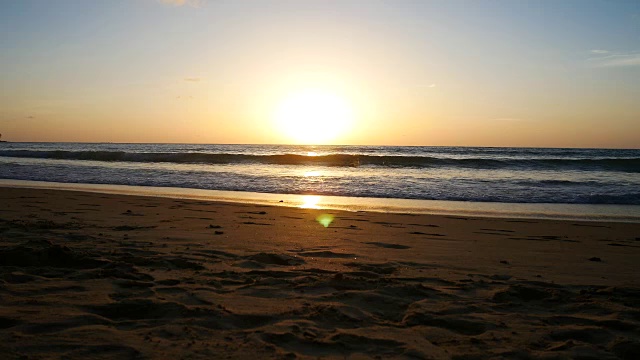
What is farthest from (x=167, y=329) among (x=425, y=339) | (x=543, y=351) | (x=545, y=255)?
(x=545, y=255)

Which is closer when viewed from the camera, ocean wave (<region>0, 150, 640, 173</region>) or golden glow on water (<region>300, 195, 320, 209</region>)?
golden glow on water (<region>300, 195, 320, 209</region>)

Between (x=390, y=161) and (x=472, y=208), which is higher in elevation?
(x=390, y=161)

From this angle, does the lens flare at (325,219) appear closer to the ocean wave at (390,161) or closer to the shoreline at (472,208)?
the shoreline at (472,208)

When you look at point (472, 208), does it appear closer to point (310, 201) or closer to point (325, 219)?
point (310, 201)

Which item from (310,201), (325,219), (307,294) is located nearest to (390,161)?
(310,201)

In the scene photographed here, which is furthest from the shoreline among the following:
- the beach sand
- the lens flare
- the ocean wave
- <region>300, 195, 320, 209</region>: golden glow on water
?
the ocean wave

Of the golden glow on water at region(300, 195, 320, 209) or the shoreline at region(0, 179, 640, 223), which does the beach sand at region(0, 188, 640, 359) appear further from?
the golden glow on water at region(300, 195, 320, 209)

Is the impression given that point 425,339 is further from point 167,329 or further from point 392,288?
point 167,329

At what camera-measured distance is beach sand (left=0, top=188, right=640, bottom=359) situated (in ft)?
9.27

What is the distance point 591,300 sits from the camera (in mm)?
3877

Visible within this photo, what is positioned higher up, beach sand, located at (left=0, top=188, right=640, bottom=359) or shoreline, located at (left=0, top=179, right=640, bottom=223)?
beach sand, located at (left=0, top=188, right=640, bottom=359)

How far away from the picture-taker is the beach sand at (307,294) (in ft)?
9.27

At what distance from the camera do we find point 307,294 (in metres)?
3.82

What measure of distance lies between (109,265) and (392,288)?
2.56 m
